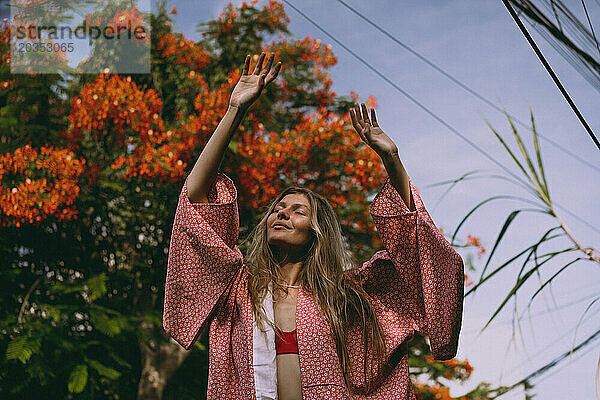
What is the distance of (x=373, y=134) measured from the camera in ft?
6.64

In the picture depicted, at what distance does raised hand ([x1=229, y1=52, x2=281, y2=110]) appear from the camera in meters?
2.01

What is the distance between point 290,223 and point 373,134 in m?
0.43

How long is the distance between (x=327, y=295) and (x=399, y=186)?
405 millimetres

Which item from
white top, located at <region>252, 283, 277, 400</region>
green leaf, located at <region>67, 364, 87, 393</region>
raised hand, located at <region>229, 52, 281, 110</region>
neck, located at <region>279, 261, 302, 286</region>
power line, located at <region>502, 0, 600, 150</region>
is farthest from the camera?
green leaf, located at <region>67, 364, 87, 393</region>

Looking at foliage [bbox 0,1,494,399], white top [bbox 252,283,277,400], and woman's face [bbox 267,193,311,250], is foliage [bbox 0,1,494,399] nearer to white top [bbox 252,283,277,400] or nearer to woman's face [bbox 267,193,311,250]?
woman's face [bbox 267,193,311,250]

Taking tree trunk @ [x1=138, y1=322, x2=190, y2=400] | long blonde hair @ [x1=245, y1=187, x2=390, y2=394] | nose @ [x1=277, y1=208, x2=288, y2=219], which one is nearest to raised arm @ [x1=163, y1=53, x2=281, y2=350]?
long blonde hair @ [x1=245, y1=187, x2=390, y2=394]

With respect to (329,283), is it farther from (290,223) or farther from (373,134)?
(373,134)

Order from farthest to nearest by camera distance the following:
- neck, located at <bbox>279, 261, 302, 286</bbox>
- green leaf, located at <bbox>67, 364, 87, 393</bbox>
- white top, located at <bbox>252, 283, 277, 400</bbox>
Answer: green leaf, located at <bbox>67, 364, 87, 393</bbox> → neck, located at <bbox>279, 261, 302, 286</bbox> → white top, located at <bbox>252, 283, 277, 400</bbox>

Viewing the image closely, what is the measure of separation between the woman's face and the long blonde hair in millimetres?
26

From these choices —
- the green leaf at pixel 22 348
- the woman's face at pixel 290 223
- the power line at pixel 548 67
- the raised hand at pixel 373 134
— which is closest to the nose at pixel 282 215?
the woman's face at pixel 290 223

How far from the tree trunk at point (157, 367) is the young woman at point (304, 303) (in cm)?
384

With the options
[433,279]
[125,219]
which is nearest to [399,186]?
[433,279]

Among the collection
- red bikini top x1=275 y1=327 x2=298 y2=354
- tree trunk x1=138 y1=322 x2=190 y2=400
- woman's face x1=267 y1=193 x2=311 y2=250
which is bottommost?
tree trunk x1=138 y1=322 x2=190 y2=400

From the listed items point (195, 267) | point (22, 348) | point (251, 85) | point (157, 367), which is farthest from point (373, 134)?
point (157, 367)
